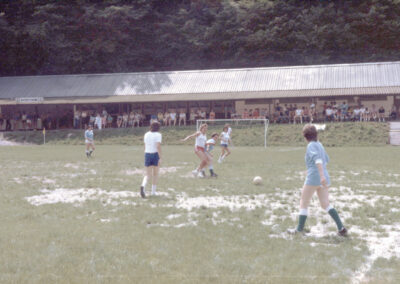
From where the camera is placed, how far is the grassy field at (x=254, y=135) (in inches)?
1258

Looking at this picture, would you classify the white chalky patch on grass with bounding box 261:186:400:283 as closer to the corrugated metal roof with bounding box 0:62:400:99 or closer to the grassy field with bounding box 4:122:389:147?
the grassy field with bounding box 4:122:389:147

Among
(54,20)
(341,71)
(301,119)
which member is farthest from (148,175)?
(54,20)

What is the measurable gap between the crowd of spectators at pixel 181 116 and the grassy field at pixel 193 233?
23787 millimetres

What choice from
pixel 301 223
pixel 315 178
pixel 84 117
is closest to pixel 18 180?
pixel 301 223

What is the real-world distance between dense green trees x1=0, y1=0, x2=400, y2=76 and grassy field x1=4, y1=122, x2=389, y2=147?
1579 cm

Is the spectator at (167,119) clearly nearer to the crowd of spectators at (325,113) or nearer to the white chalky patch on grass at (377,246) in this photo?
the crowd of spectators at (325,113)

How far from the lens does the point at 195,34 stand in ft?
183

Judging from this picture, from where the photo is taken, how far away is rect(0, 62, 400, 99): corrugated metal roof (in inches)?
1537

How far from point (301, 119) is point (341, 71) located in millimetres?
8207

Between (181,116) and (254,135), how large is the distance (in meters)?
8.38

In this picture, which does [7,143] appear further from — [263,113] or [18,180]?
[18,180]

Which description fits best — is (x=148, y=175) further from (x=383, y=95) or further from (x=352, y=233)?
(x=383, y=95)

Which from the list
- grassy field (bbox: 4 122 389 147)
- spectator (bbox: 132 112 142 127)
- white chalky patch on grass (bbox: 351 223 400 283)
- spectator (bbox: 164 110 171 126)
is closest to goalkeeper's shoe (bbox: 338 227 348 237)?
white chalky patch on grass (bbox: 351 223 400 283)

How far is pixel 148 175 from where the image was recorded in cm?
1116
